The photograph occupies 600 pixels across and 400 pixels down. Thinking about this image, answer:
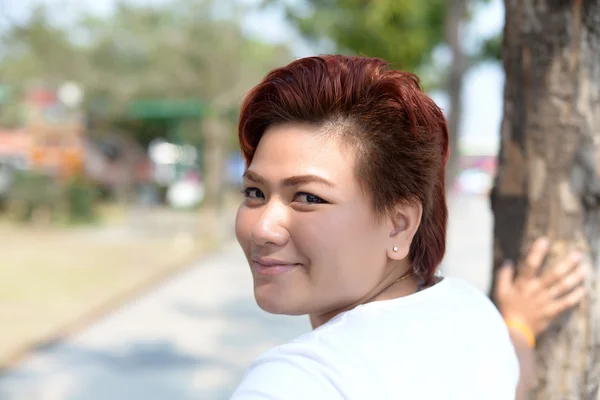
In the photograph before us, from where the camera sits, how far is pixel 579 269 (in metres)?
1.92

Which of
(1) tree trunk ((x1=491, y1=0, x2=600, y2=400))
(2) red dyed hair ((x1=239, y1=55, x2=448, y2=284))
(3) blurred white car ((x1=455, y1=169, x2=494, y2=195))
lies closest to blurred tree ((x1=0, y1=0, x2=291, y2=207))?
(1) tree trunk ((x1=491, y1=0, x2=600, y2=400))

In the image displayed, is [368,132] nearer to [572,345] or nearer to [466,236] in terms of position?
[572,345]

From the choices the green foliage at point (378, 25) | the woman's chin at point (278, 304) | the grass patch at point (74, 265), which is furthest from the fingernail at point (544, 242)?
the grass patch at point (74, 265)

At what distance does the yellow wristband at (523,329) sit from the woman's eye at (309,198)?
2.57 feet

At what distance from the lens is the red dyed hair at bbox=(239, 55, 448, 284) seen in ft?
4.17

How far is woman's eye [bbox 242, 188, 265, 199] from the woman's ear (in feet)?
0.78

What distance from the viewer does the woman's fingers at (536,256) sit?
6.38 ft

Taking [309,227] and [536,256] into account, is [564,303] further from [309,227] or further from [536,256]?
[309,227]

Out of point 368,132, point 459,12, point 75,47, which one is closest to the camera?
point 368,132

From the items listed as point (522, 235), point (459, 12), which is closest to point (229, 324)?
point (459, 12)

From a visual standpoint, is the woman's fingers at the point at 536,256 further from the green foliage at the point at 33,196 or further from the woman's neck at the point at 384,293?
the green foliage at the point at 33,196

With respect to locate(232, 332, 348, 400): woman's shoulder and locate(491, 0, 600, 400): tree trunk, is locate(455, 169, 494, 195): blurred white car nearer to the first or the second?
locate(491, 0, 600, 400): tree trunk

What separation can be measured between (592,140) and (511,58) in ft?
1.08

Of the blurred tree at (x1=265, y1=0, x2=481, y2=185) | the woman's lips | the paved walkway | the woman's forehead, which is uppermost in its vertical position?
the blurred tree at (x1=265, y1=0, x2=481, y2=185)
